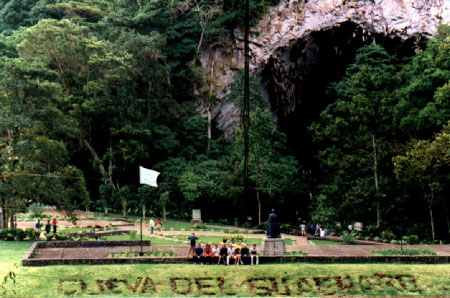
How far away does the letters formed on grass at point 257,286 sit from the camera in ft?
61.4

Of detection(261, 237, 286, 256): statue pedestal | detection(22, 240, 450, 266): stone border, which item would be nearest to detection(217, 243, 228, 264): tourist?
detection(22, 240, 450, 266): stone border

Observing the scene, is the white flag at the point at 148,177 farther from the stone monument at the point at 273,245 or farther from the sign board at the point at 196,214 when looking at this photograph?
the sign board at the point at 196,214

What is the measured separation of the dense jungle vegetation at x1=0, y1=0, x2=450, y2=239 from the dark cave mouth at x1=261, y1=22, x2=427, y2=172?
7.15 ft

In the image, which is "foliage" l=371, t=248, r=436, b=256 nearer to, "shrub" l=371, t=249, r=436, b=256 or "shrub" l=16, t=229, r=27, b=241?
"shrub" l=371, t=249, r=436, b=256

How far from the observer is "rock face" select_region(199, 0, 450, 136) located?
48656 mm

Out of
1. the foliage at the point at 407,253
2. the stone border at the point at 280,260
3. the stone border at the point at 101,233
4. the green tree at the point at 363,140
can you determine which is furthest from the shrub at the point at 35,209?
the foliage at the point at 407,253

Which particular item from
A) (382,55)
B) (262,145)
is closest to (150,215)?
(262,145)

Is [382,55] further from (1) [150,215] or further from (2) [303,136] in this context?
(1) [150,215]

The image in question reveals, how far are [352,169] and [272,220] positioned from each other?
1620cm

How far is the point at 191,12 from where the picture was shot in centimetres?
5438

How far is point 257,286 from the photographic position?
63.6 ft

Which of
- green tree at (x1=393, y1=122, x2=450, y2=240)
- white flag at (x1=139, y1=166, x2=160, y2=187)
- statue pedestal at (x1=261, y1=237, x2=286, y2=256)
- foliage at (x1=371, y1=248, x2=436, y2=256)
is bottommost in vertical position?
foliage at (x1=371, y1=248, x2=436, y2=256)

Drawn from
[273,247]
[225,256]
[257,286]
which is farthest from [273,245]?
[257,286]

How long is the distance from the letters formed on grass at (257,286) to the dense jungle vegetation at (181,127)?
9.12 m
